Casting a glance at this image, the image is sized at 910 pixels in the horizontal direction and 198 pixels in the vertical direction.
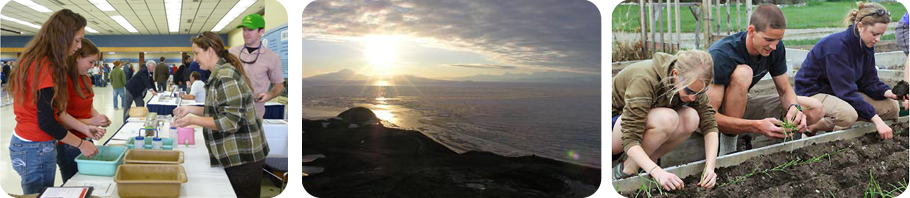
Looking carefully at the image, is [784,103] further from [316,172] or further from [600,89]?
[316,172]

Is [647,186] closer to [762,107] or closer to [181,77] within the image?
[762,107]

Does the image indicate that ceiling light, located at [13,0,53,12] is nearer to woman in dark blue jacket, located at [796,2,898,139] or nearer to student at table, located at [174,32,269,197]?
student at table, located at [174,32,269,197]

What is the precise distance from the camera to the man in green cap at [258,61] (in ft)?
6.52

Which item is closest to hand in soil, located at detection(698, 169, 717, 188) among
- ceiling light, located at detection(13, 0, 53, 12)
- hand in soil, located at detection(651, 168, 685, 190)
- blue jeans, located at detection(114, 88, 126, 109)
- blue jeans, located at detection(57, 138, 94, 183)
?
hand in soil, located at detection(651, 168, 685, 190)

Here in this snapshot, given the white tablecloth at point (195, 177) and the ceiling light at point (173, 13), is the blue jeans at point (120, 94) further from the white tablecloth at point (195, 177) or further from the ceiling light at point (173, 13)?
the ceiling light at point (173, 13)

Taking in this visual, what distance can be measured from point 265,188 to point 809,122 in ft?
9.18

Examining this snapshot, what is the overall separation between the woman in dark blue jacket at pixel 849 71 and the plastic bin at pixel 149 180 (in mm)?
2929

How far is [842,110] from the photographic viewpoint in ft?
9.30

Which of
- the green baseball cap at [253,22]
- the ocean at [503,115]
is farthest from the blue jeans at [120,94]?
the ocean at [503,115]

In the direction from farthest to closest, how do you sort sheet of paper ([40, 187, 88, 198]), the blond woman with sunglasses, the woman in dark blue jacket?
the woman in dark blue jacket → the blond woman with sunglasses → sheet of paper ([40, 187, 88, 198])

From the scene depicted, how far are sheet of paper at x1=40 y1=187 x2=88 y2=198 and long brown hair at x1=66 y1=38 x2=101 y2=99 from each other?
0.31 meters

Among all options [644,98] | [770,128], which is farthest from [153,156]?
[770,128]

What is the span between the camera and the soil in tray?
2645 mm

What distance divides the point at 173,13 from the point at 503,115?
1795 mm
